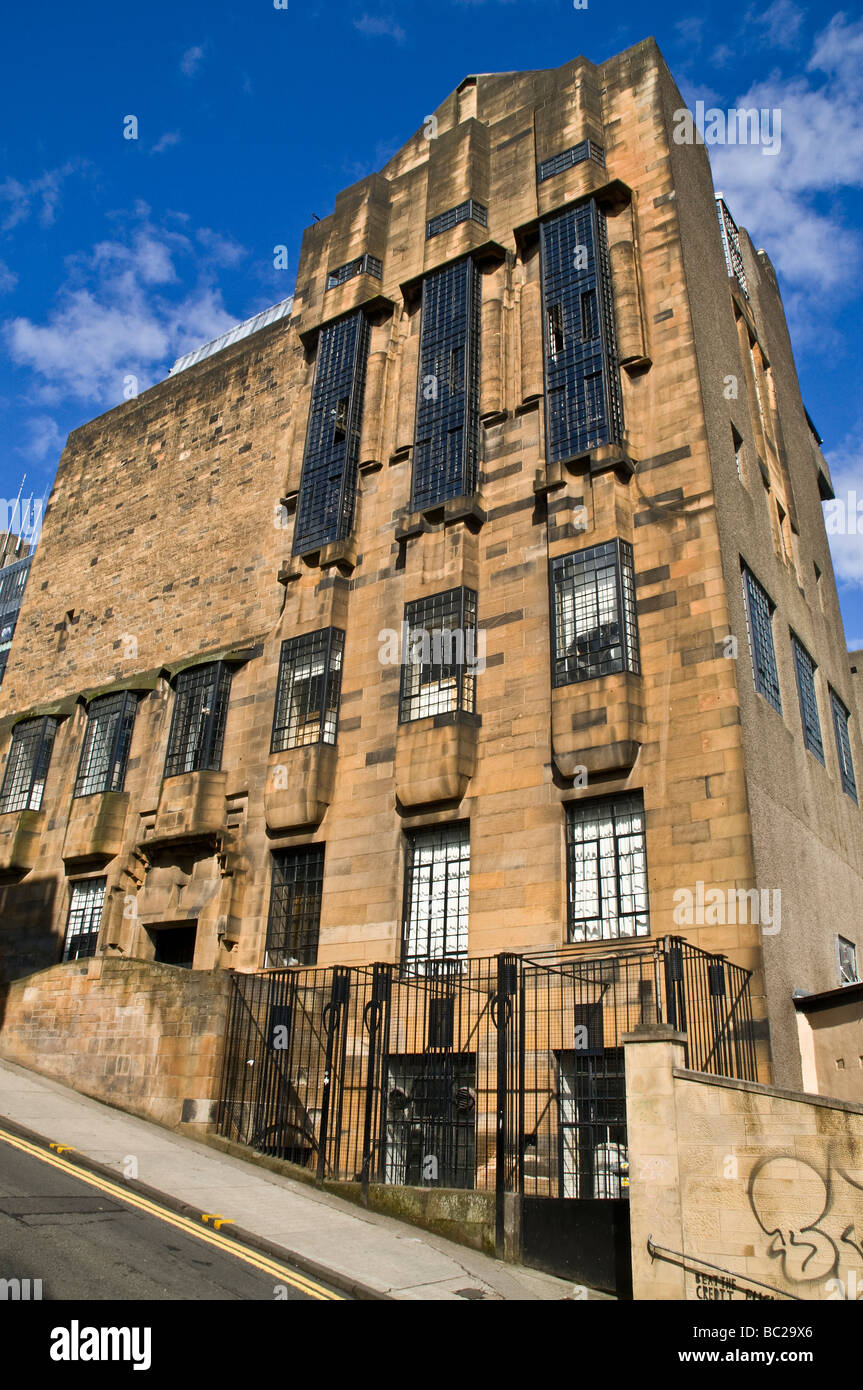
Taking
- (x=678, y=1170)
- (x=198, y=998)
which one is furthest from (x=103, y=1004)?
(x=678, y=1170)

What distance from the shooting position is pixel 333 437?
2648cm

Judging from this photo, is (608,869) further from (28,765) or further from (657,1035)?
(28,765)

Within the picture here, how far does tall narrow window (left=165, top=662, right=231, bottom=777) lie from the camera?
84.3 ft

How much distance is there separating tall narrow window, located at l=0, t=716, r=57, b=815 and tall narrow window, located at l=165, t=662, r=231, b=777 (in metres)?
5.62

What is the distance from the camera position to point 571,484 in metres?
20.8

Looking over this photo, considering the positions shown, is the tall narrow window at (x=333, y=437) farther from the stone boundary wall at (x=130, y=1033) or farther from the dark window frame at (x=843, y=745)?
the dark window frame at (x=843, y=745)

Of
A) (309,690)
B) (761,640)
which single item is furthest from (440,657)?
(761,640)

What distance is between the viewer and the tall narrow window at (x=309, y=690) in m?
23.1

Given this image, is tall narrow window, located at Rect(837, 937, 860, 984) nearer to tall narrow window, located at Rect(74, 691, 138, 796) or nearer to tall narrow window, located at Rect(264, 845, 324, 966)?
tall narrow window, located at Rect(264, 845, 324, 966)

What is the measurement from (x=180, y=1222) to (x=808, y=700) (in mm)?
17342

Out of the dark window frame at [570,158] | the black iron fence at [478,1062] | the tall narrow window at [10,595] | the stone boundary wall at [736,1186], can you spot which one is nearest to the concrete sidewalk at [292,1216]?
the black iron fence at [478,1062]

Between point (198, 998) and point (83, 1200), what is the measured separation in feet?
17.7

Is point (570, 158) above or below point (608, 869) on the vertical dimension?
above
